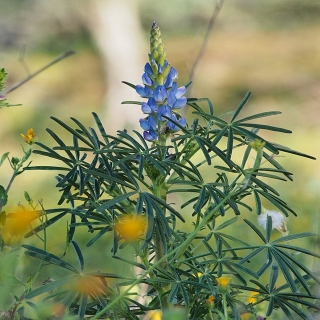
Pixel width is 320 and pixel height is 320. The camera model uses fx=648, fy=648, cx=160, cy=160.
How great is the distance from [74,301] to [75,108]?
7756 millimetres

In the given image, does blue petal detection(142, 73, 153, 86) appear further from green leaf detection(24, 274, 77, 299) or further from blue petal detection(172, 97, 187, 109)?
green leaf detection(24, 274, 77, 299)

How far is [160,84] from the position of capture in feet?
4.10

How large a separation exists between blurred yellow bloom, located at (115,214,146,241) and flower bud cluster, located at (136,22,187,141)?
0.53 feet

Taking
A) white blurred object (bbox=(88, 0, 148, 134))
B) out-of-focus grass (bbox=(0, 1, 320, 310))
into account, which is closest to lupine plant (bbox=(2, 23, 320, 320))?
out-of-focus grass (bbox=(0, 1, 320, 310))

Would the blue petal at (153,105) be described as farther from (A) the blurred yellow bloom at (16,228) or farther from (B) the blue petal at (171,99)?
(A) the blurred yellow bloom at (16,228)

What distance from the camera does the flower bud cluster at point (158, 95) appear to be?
1.22 metres

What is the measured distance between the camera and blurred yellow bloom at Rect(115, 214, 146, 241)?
1.06 meters

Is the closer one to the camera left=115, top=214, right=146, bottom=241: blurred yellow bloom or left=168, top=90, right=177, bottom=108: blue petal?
left=115, top=214, right=146, bottom=241: blurred yellow bloom

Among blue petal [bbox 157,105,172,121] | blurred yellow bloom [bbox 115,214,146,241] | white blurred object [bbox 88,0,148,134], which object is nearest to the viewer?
blurred yellow bloom [bbox 115,214,146,241]

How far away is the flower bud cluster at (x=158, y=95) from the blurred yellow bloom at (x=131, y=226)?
16 centimetres

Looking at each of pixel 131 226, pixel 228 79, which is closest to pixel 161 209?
pixel 131 226

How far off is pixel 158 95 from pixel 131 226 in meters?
0.28

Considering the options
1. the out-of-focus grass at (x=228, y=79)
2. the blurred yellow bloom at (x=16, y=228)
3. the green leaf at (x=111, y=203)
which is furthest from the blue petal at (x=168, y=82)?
the out-of-focus grass at (x=228, y=79)

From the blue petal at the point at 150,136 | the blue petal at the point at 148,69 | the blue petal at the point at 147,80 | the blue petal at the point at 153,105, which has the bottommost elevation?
the blue petal at the point at 150,136
